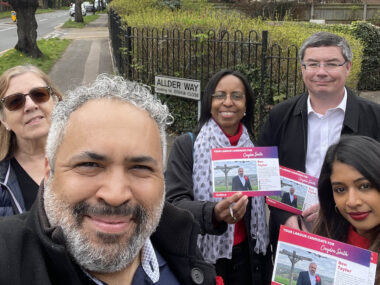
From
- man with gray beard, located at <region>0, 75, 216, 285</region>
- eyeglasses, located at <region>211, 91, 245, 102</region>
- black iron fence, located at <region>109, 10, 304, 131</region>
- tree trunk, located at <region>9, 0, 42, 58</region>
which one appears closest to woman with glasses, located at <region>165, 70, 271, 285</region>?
eyeglasses, located at <region>211, 91, 245, 102</region>

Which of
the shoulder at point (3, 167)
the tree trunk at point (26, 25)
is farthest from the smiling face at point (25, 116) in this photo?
the tree trunk at point (26, 25)

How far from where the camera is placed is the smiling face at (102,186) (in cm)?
126

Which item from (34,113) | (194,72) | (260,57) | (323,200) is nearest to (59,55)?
(194,72)

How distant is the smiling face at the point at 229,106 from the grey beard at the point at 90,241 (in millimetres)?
1645

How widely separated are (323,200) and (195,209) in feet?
2.54

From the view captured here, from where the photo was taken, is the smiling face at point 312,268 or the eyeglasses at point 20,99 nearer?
the smiling face at point 312,268

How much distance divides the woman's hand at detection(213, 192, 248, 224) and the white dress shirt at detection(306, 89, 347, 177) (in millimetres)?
596

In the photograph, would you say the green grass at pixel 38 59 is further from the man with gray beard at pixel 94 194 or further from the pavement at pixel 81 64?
the man with gray beard at pixel 94 194

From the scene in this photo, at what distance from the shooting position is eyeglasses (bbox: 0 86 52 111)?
8.38ft

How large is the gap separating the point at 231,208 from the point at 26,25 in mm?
16181

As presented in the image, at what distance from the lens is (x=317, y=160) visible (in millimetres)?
2750

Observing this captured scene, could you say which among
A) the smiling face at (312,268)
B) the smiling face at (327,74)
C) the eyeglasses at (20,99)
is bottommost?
the smiling face at (312,268)

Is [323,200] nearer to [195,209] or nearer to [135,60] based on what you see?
[195,209]

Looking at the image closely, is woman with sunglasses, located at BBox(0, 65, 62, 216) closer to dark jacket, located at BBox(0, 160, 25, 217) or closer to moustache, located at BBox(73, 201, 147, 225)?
dark jacket, located at BBox(0, 160, 25, 217)
